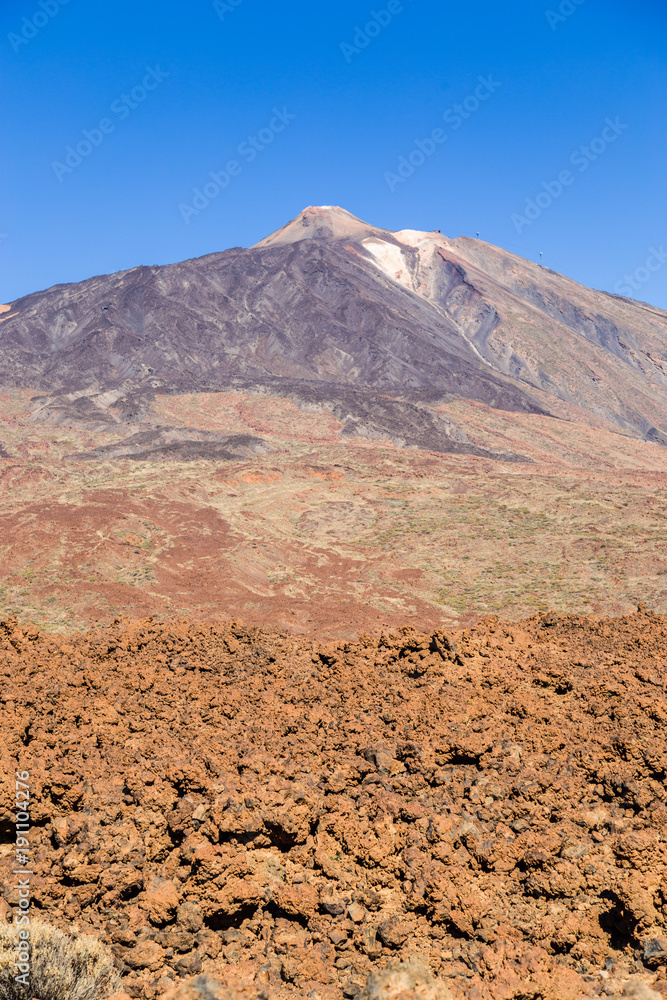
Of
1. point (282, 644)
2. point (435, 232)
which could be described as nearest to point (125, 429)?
point (282, 644)

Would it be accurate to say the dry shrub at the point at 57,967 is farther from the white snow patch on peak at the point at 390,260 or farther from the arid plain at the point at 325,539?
the white snow patch on peak at the point at 390,260

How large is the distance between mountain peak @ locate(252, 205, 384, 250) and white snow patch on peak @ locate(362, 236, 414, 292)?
12.1ft

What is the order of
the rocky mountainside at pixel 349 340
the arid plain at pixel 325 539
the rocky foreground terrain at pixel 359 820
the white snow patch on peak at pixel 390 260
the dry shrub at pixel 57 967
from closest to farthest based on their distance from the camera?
the dry shrub at pixel 57 967, the rocky foreground terrain at pixel 359 820, the arid plain at pixel 325 539, the rocky mountainside at pixel 349 340, the white snow patch on peak at pixel 390 260

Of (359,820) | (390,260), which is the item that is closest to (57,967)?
(359,820)

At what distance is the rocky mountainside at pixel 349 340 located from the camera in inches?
2677

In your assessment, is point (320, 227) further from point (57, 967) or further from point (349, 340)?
point (57, 967)

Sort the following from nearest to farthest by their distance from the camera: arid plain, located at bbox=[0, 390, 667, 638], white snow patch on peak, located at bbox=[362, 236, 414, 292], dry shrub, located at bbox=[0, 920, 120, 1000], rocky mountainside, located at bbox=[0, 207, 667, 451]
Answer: dry shrub, located at bbox=[0, 920, 120, 1000], arid plain, located at bbox=[0, 390, 667, 638], rocky mountainside, located at bbox=[0, 207, 667, 451], white snow patch on peak, located at bbox=[362, 236, 414, 292]

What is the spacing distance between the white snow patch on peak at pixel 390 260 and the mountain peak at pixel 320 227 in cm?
369

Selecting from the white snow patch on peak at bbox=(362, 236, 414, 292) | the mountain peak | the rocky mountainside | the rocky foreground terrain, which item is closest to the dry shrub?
the rocky foreground terrain

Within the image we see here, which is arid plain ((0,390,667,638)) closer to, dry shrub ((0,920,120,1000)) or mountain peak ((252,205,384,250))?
dry shrub ((0,920,120,1000))

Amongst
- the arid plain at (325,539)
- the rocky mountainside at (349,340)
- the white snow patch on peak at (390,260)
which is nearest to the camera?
the arid plain at (325,539)

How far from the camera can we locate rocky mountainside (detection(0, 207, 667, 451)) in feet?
223

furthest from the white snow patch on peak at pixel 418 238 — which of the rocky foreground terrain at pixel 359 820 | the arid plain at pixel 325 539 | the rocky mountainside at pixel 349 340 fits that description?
the rocky foreground terrain at pixel 359 820

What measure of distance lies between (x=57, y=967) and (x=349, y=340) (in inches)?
3205
